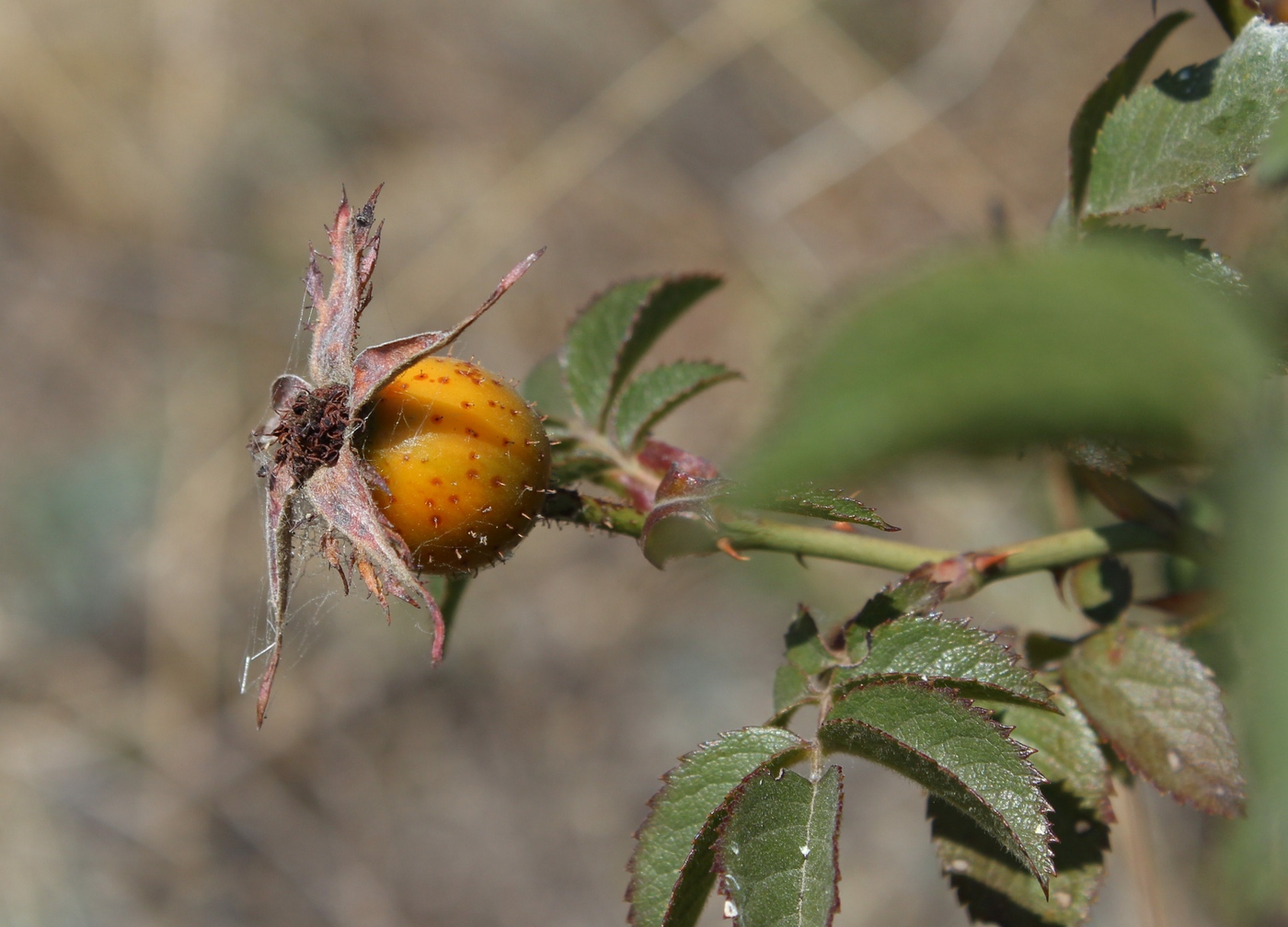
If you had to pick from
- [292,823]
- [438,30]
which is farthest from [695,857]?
[438,30]

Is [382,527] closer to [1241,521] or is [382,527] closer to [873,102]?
[1241,521]

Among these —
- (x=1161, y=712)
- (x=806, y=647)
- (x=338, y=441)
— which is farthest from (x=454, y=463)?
(x=1161, y=712)

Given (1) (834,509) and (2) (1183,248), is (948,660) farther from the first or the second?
(2) (1183,248)

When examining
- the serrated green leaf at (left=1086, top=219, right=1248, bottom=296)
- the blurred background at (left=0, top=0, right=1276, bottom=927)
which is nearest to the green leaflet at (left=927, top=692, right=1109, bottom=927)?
the serrated green leaf at (left=1086, top=219, right=1248, bottom=296)

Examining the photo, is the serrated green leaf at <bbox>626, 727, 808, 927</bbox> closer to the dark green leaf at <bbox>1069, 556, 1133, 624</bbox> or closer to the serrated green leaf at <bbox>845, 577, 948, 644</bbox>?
the serrated green leaf at <bbox>845, 577, 948, 644</bbox>

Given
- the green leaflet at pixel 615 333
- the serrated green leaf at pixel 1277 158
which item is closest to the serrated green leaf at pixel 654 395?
the green leaflet at pixel 615 333

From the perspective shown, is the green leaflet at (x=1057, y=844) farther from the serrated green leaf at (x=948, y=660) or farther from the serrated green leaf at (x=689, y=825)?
the serrated green leaf at (x=689, y=825)
